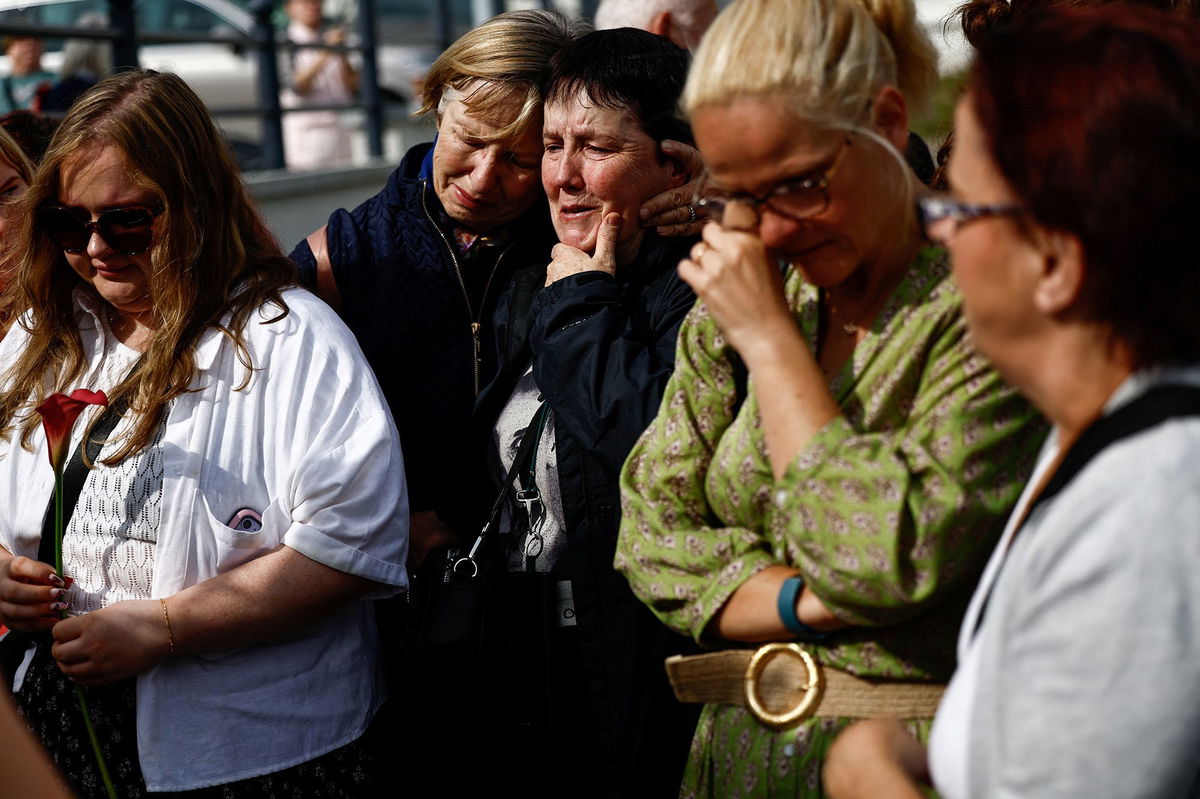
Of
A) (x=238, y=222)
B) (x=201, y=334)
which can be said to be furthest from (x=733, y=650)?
→ (x=238, y=222)

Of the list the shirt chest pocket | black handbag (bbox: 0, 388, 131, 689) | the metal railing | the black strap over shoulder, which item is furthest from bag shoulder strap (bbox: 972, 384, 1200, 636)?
the metal railing

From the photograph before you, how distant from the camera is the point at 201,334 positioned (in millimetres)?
2494

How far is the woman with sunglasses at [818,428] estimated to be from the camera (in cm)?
155

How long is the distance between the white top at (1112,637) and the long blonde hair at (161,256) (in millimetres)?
1720

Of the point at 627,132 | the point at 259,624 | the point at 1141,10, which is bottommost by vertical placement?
the point at 259,624

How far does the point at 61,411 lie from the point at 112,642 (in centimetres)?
46

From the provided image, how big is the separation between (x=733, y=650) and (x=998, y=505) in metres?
0.48

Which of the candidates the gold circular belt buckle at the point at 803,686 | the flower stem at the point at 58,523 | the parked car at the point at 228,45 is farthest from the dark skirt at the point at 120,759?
the parked car at the point at 228,45

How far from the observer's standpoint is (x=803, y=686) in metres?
1.75

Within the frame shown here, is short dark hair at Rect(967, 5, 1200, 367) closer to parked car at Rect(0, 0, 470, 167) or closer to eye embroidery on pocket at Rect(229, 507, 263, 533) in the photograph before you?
eye embroidery on pocket at Rect(229, 507, 263, 533)

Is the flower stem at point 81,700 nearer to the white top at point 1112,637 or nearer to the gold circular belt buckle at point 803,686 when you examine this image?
the gold circular belt buckle at point 803,686

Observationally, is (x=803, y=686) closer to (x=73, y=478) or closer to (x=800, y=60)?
(x=800, y=60)

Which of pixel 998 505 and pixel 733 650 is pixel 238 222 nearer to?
pixel 733 650

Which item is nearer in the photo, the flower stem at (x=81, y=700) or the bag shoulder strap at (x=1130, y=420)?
the bag shoulder strap at (x=1130, y=420)
